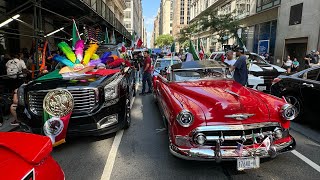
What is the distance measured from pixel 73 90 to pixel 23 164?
9.79ft

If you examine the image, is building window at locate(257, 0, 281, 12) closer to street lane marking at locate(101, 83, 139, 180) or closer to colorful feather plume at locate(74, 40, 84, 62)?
colorful feather plume at locate(74, 40, 84, 62)

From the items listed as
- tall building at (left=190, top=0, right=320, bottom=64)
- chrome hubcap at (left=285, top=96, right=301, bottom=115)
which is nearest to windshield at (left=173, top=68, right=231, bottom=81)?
chrome hubcap at (left=285, top=96, right=301, bottom=115)

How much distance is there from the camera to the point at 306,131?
5.89 meters

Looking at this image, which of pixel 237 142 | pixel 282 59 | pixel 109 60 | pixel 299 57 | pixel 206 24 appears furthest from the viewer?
pixel 206 24

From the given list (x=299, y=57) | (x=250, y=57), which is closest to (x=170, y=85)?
(x=250, y=57)

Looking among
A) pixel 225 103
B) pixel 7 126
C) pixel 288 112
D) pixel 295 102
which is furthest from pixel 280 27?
pixel 7 126

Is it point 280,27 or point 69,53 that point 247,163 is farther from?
point 280,27

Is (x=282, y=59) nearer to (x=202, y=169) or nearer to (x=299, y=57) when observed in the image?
(x=299, y=57)

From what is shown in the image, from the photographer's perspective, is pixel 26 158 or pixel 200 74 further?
pixel 200 74

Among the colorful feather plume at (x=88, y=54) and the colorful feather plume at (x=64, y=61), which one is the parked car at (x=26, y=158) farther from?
the colorful feather plume at (x=88, y=54)

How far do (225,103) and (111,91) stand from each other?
2.23m

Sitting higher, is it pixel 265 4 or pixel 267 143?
pixel 265 4

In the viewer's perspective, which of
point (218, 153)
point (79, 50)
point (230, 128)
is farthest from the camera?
point (79, 50)

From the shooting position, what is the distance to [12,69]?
8547 mm
